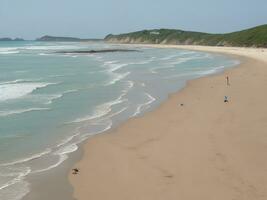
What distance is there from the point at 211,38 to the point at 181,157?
5541 inches

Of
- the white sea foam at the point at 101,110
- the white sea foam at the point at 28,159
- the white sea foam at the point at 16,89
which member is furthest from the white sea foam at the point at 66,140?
the white sea foam at the point at 16,89

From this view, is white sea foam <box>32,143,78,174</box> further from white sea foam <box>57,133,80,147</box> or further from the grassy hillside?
Answer: the grassy hillside

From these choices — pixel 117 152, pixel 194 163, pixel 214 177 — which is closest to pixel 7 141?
pixel 117 152

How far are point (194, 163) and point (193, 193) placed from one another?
7.08 ft

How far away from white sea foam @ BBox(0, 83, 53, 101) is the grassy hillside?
3023 inches

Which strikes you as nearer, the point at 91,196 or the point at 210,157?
the point at 91,196

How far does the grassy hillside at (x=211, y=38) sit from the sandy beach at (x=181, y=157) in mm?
84897

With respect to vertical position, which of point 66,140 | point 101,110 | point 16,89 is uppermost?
point 66,140

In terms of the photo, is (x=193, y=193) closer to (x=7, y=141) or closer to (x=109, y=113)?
(x=7, y=141)

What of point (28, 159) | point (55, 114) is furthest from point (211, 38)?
point (28, 159)

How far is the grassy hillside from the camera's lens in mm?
109113

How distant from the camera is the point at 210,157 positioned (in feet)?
39.1

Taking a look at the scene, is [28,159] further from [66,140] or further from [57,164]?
[66,140]

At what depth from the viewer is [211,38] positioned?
149 meters
